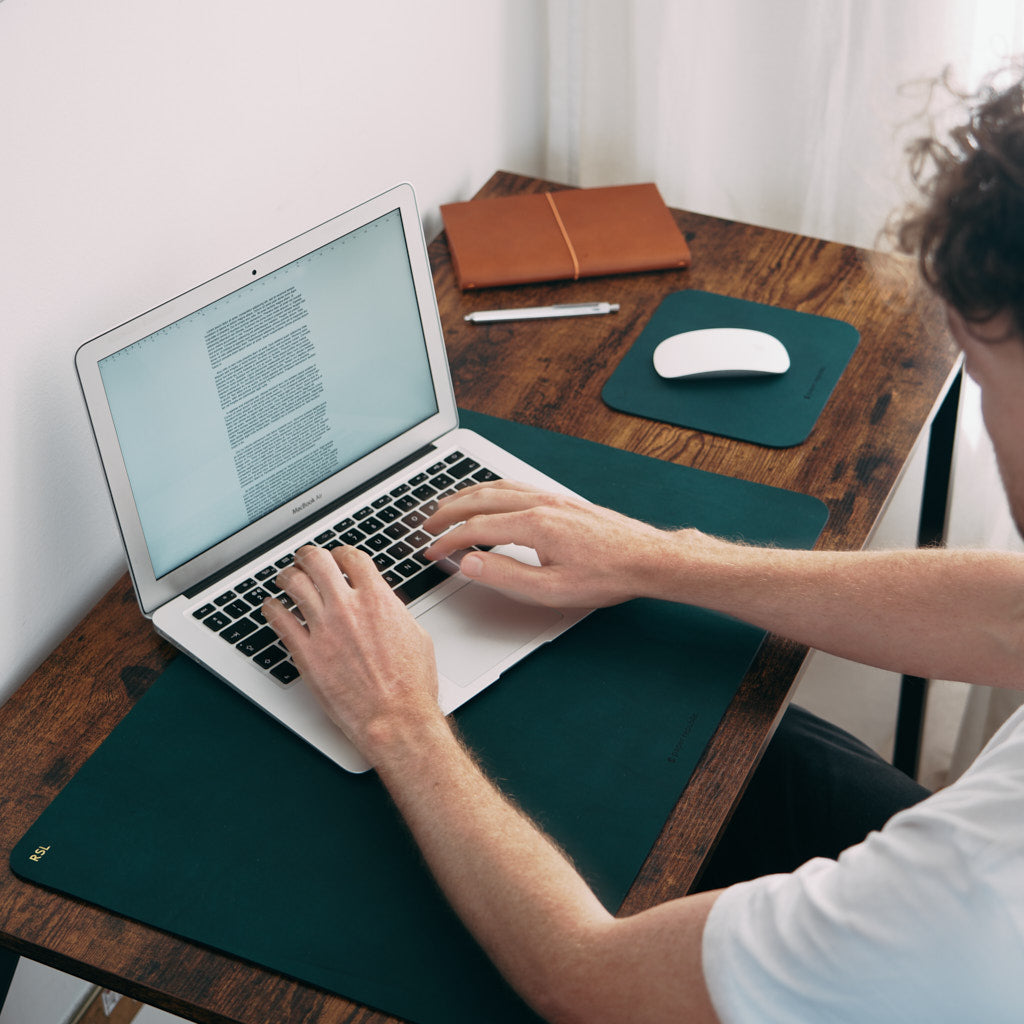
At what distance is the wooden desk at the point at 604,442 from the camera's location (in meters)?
0.77

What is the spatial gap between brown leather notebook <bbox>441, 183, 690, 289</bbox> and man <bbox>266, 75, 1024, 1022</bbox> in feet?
1.50

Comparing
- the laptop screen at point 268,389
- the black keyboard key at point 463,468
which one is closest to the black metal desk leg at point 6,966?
the laptop screen at point 268,389

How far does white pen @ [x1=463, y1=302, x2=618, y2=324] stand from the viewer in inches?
52.9

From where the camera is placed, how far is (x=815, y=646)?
95 centimetres

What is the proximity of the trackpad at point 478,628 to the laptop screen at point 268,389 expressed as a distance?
0.19 meters

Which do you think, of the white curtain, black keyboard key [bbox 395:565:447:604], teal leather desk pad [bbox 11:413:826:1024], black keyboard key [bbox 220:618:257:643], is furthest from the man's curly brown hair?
the white curtain

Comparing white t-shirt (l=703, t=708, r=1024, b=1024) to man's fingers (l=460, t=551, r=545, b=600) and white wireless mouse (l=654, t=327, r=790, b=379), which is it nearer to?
man's fingers (l=460, t=551, r=545, b=600)

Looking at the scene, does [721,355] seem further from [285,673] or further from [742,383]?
[285,673]

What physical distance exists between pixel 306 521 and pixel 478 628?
21 cm

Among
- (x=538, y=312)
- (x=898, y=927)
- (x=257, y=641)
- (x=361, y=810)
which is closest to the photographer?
(x=898, y=927)

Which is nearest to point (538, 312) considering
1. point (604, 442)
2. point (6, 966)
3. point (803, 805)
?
point (604, 442)

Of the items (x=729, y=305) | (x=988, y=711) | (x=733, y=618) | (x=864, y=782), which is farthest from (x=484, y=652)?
(x=988, y=711)

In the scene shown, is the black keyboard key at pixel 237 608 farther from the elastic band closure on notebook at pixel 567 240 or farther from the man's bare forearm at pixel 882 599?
the elastic band closure on notebook at pixel 567 240

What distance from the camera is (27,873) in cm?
82
